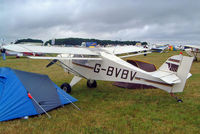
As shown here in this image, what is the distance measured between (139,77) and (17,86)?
3704mm

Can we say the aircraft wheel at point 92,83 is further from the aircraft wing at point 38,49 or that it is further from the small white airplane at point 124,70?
the aircraft wing at point 38,49

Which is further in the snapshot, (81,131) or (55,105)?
(55,105)

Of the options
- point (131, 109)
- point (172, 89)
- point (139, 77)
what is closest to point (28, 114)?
point (131, 109)

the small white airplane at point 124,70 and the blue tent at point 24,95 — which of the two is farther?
the small white airplane at point 124,70

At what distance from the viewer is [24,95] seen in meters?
4.20

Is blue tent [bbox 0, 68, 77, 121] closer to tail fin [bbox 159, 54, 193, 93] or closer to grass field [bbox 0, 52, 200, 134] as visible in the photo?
grass field [bbox 0, 52, 200, 134]

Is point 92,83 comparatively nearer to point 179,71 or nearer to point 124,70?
point 124,70

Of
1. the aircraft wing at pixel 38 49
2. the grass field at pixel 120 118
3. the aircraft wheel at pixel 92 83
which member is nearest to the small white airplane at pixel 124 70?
the aircraft wing at pixel 38 49

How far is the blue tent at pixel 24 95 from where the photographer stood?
13.3ft

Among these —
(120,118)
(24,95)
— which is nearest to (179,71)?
(120,118)

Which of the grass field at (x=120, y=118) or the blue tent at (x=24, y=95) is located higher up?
the blue tent at (x=24, y=95)

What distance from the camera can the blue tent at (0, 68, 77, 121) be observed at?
4.06 meters

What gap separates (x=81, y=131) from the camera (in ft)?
11.6

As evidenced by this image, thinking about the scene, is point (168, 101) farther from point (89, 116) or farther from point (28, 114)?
point (28, 114)
